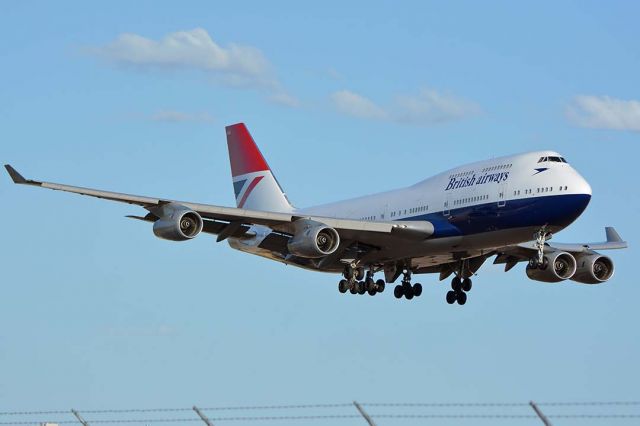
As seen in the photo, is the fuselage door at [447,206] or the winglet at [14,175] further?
the fuselage door at [447,206]

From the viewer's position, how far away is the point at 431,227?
213ft

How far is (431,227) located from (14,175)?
63.9 ft

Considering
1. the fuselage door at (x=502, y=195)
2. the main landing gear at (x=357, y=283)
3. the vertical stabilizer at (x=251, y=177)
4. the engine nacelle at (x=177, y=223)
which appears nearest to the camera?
the fuselage door at (x=502, y=195)

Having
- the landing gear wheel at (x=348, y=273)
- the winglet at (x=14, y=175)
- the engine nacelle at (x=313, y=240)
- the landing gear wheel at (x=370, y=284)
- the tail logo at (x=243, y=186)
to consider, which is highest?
the tail logo at (x=243, y=186)

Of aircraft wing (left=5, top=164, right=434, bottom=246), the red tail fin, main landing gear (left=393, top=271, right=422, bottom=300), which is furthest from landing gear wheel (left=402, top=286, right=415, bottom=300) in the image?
the red tail fin

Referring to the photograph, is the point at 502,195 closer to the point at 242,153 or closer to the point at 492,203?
the point at 492,203

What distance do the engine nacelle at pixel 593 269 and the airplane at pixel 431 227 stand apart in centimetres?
5

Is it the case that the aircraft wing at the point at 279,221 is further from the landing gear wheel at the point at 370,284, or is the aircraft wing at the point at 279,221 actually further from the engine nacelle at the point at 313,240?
the landing gear wheel at the point at 370,284

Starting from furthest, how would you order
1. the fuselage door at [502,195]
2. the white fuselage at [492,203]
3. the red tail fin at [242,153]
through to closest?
the red tail fin at [242,153] → the fuselage door at [502,195] → the white fuselage at [492,203]

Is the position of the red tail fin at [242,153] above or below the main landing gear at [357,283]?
above

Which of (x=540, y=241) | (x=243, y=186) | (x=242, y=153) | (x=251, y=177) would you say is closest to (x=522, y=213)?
(x=540, y=241)

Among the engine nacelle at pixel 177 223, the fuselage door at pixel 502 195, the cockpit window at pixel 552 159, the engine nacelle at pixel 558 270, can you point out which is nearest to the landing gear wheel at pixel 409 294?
the engine nacelle at pixel 558 270

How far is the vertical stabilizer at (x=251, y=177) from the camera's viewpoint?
8106 cm

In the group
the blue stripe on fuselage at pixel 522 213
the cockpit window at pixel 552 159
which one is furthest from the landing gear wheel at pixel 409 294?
the cockpit window at pixel 552 159
